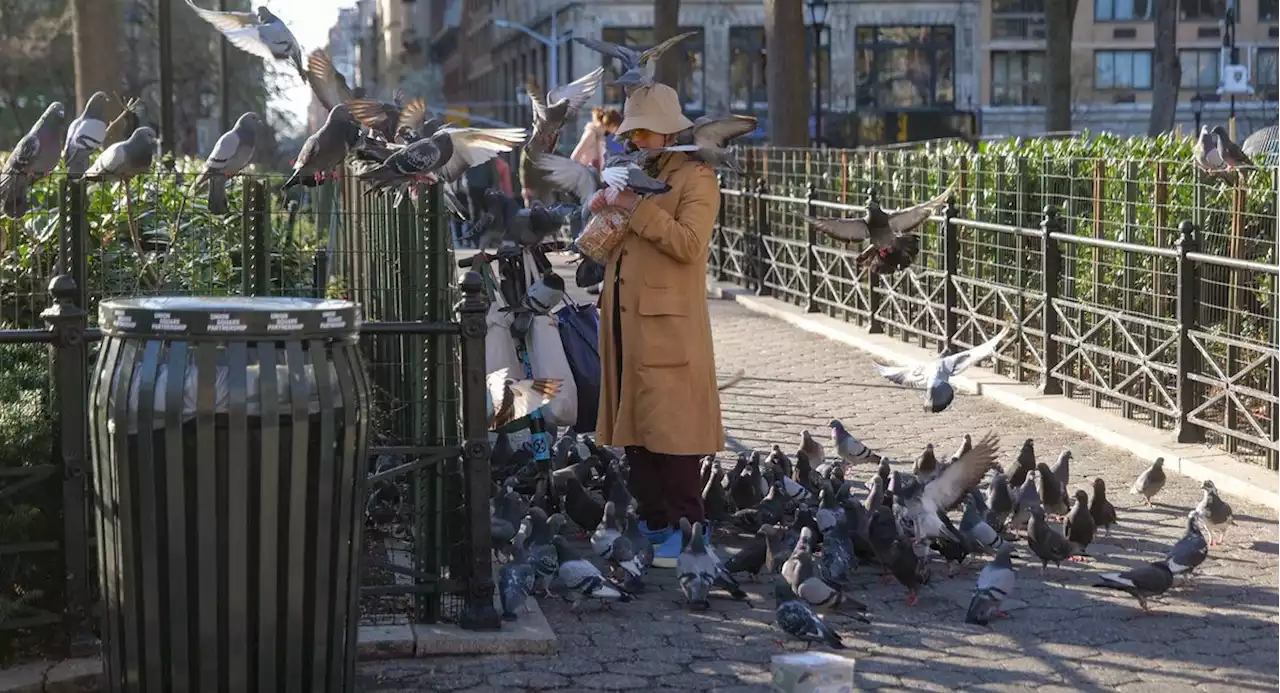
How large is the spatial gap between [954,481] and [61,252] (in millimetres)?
4003

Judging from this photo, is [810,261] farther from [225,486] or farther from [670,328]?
[225,486]

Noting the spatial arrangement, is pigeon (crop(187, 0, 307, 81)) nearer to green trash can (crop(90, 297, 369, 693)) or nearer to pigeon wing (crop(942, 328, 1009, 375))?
pigeon wing (crop(942, 328, 1009, 375))

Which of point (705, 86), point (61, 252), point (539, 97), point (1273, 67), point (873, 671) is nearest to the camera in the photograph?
point (873, 671)

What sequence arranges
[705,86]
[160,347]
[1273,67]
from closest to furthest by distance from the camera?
[160,347] → [705,86] → [1273,67]

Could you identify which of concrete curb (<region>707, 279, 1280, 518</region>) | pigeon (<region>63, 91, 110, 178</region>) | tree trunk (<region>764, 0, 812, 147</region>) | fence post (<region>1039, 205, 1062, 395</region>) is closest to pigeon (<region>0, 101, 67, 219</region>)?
pigeon (<region>63, 91, 110, 178</region>)

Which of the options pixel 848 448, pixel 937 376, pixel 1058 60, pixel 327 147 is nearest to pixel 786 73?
pixel 1058 60

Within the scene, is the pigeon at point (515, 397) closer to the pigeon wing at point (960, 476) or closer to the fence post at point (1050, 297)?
the pigeon wing at point (960, 476)

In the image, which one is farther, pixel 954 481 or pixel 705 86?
pixel 705 86

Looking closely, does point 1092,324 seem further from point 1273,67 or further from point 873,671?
point 1273,67

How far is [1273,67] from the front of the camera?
79.4 meters

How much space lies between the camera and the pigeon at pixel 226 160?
8062 mm

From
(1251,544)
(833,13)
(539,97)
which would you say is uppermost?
(833,13)

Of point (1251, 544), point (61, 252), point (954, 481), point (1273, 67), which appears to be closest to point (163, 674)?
point (61, 252)

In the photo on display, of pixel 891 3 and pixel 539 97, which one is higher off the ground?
pixel 891 3
